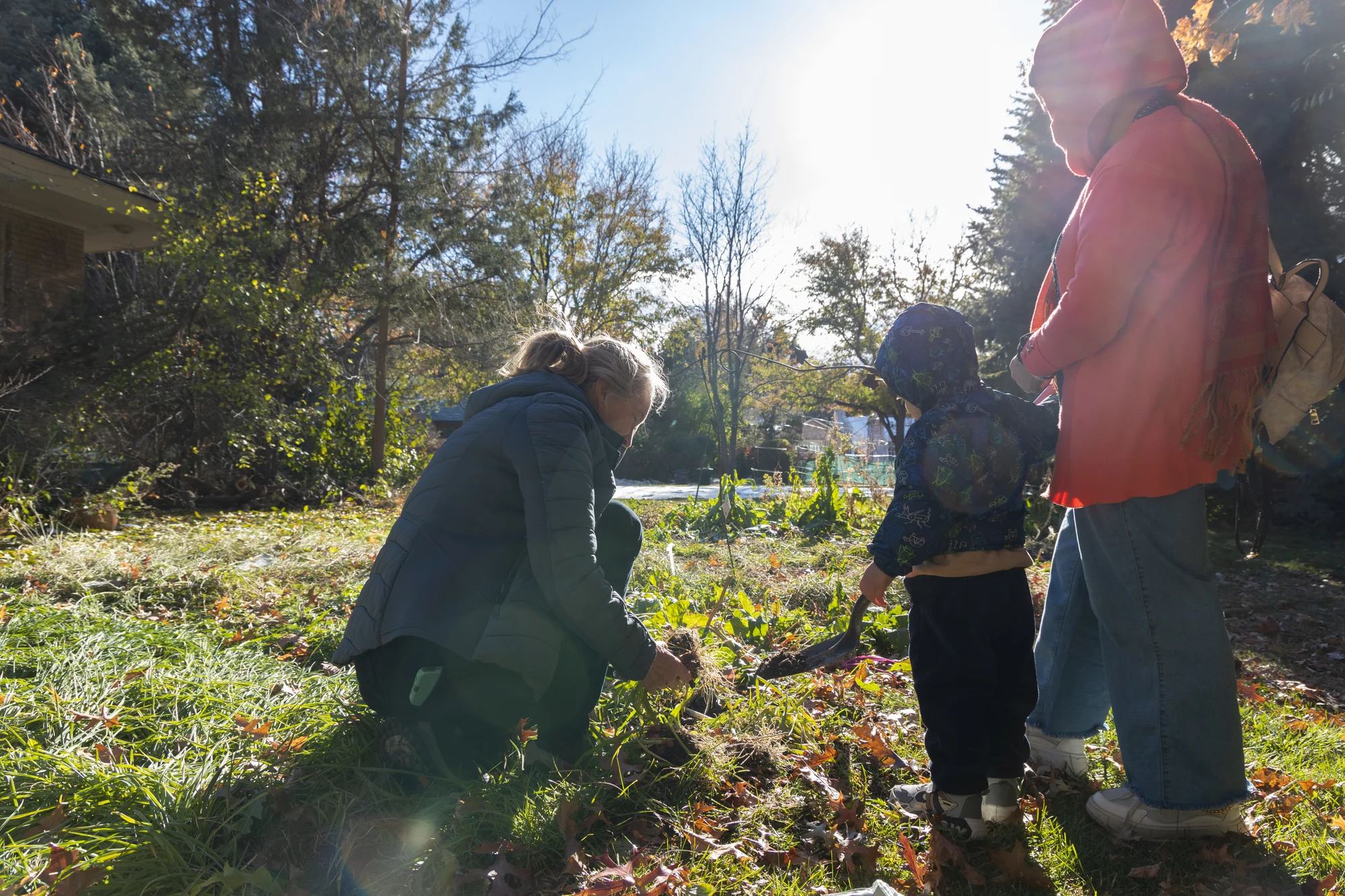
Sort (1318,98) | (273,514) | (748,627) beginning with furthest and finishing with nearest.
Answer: (273,514) → (1318,98) → (748,627)

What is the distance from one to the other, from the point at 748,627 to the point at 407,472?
29.8ft

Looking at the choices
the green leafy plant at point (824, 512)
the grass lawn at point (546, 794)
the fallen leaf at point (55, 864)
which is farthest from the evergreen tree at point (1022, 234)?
the fallen leaf at point (55, 864)

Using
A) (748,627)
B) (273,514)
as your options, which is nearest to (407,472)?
(273,514)

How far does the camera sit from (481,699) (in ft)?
6.15

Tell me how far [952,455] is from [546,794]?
137cm

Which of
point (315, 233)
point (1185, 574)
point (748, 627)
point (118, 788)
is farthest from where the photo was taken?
point (315, 233)

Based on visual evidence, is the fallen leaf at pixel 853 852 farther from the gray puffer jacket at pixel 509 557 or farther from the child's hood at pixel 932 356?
the child's hood at pixel 932 356

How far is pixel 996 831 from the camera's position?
5.88 feet

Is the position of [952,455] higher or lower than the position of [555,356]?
lower

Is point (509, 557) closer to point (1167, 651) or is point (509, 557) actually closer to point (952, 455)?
point (952, 455)

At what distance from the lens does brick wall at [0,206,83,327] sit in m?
9.13

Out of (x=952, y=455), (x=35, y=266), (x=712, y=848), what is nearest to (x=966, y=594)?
(x=952, y=455)

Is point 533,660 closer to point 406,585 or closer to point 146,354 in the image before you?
point 406,585

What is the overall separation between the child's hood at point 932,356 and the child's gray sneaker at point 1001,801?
3.17 ft
